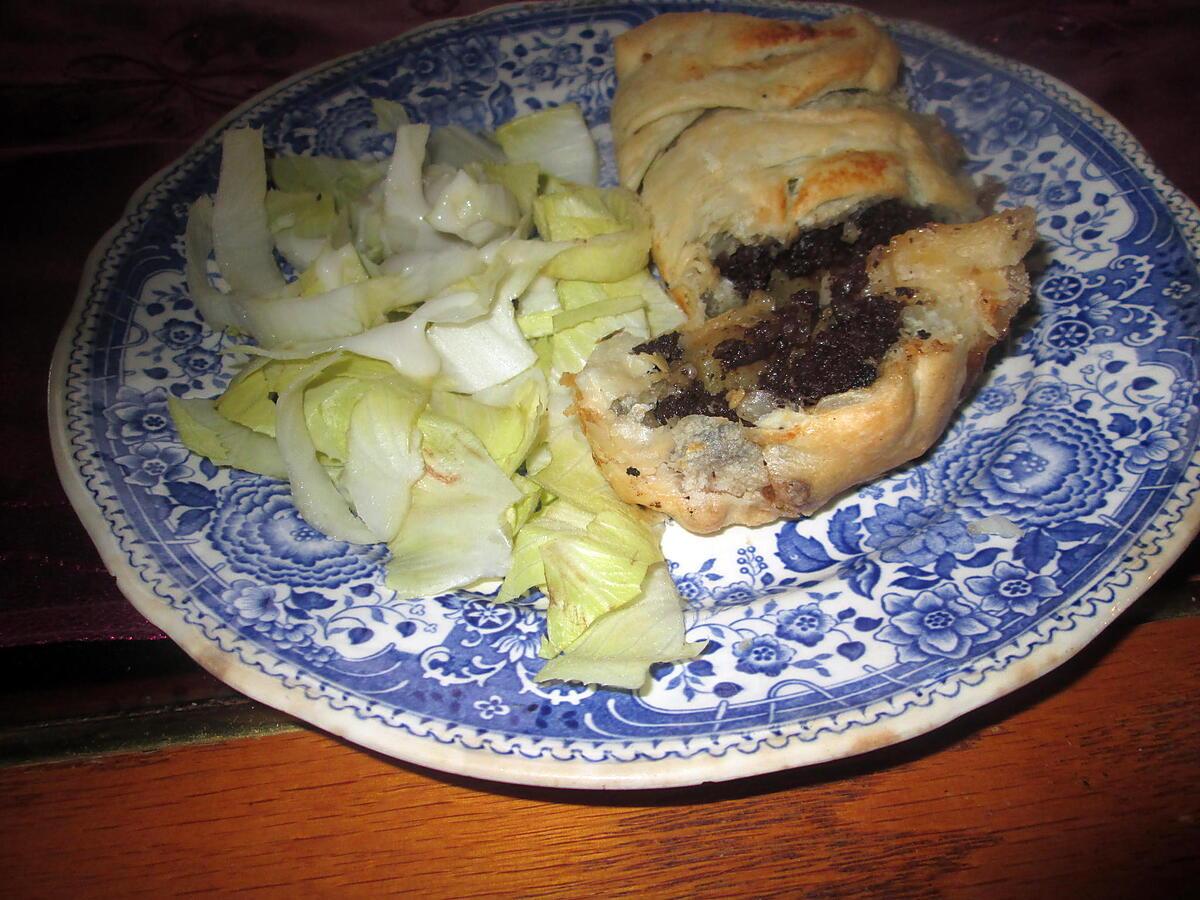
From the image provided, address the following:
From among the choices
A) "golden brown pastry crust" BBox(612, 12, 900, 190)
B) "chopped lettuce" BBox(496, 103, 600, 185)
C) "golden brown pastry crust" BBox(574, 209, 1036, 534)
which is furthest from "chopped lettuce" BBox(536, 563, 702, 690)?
"chopped lettuce" BBox(496, 103, 600, 185)

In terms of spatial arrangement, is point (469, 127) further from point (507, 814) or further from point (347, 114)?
point (507, 814)

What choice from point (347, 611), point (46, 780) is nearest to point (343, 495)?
point (347, 611)

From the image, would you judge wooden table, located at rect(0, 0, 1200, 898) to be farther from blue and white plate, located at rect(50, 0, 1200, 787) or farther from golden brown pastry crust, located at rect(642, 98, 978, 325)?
golden brown pastry crust, located at rect(642, 98, 978, 325)

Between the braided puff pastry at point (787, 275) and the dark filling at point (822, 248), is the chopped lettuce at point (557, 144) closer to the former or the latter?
the braided puff pastry at point (787, 275)

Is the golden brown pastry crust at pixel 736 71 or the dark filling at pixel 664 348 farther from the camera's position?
the golden brown pastry crust at pixel 736 71

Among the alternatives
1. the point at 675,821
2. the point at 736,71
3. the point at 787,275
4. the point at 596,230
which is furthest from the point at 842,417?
the point at 736,71

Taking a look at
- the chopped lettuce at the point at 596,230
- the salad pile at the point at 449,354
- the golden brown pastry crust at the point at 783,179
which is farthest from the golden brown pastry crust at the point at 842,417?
the chopped lettuce at the point at 596,230

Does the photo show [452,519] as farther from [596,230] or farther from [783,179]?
[783,179]
